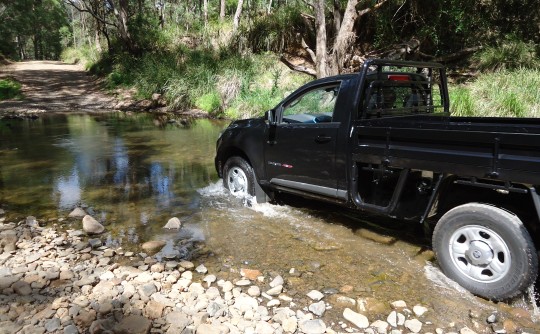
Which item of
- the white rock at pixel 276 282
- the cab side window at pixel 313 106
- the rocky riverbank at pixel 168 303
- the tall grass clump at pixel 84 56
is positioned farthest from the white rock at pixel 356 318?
the tall grass clump at pixel 84 56

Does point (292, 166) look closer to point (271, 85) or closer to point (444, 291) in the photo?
point (444, 291)

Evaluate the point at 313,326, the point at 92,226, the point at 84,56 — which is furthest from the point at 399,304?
the point at 84,56

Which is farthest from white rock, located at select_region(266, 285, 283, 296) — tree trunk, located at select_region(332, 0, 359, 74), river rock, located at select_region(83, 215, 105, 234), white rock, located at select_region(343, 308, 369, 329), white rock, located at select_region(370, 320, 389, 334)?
tree trunk, located at select_region(332, 0, 359, 74)

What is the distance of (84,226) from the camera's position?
5.09 m

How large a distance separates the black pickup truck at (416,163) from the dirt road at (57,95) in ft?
54.0

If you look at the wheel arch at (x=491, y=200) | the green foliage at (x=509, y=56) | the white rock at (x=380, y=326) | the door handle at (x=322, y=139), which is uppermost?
the green foliage at (x=509, y=56)

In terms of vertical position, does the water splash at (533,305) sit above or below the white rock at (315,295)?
above

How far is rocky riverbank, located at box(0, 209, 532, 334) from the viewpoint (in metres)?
3.16

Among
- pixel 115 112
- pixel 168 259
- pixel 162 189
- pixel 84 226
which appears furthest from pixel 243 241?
pixel 115 112

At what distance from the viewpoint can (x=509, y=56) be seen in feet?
44.3

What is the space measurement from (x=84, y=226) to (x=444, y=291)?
4246 mm

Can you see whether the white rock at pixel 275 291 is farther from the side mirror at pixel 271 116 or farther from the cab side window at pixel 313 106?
the side mirror at pixel 271 116

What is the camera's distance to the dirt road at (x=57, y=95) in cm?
1909

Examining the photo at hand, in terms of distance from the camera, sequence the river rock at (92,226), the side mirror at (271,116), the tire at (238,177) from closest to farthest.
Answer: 1. the river rock at (92,226)
2. the side mirror at (271,116)
3. the tire at (238,177)
